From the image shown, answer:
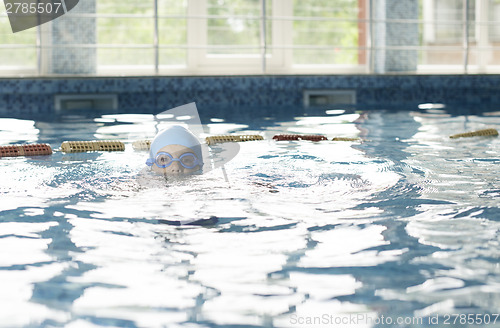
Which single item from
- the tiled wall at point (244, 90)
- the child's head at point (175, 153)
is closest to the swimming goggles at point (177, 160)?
the child's head at point (175, 153)

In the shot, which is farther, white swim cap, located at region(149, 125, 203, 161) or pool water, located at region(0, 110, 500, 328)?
white swim cap, located at region(149, 125, 203, 161)

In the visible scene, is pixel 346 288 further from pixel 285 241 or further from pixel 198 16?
pixel 198 16

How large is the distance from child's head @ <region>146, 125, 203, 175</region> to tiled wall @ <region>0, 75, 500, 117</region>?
142 inches

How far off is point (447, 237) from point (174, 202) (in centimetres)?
109

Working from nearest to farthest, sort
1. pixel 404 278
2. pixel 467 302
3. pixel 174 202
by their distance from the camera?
1. pixel 467 302
2. pixel 404 278
3. pixel 174 202

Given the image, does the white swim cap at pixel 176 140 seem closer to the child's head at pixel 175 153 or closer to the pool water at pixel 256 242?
the child's head at pixel 175 153

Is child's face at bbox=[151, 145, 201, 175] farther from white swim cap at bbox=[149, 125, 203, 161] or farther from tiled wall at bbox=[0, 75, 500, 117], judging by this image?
tiled wall at bbox=[0, 75, 500, 117]

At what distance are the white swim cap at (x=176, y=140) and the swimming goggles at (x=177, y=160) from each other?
0.11ft

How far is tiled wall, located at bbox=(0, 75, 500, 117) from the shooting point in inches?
270

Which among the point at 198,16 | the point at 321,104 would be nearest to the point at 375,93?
the point at 321,104

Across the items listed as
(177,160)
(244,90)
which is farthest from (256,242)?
(244,90)

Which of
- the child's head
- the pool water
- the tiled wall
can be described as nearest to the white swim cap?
the child's head

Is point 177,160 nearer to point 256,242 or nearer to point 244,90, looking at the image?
point 256,242

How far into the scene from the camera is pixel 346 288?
5.92 feet
